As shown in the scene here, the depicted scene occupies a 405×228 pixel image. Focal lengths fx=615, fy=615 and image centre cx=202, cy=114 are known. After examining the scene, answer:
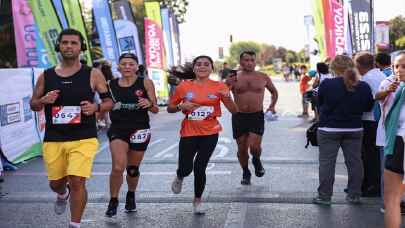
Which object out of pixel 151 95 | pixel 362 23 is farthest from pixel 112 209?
pixel 362 23

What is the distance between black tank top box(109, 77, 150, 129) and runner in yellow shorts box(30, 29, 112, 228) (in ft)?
2.63

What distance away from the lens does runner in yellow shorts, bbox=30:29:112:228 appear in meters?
5.23

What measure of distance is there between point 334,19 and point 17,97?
8.32m

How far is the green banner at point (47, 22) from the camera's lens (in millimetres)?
13188

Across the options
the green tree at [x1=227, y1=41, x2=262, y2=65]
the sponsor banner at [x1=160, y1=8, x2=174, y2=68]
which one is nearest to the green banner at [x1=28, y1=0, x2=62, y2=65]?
the sponsor banner at [x1=160, y1=8, x2=174, y2=68]

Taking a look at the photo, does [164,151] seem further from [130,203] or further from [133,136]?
[133,136]

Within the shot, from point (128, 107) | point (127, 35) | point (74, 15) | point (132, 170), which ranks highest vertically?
point (74, 15)

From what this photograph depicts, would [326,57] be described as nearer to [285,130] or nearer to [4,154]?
[285,130]

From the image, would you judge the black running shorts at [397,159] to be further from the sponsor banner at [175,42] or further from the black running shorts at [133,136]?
the sponsor banner at [175,42]

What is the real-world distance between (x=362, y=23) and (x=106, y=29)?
851 centimetres

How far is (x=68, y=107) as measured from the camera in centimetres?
525

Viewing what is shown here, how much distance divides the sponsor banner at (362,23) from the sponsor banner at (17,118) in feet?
24.6

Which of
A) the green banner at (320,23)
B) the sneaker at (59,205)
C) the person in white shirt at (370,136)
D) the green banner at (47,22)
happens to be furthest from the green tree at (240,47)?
the sneaker at (59,205)

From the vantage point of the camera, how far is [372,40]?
14172mm
